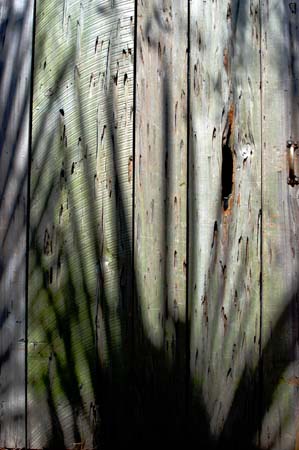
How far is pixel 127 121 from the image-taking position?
235cm

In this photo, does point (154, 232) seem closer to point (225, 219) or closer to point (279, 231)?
point (225, 219)

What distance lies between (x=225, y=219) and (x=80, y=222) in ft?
1.69

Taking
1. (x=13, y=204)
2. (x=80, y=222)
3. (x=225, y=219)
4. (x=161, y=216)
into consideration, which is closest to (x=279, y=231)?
(x=225, y=219)

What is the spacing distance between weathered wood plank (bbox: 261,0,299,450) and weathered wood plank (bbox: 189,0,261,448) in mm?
36

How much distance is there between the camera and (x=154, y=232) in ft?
7.61

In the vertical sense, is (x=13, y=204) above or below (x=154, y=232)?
above

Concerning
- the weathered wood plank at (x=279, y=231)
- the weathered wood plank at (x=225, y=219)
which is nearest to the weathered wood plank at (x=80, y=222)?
the weathered wood plank at (x=225, y=219)

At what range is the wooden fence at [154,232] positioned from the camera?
229 cm

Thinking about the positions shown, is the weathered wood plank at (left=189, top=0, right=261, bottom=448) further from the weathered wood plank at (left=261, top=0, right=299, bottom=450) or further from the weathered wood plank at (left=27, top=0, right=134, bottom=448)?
the weathered wood plank at (left=27, top=0, right=134, bottom=448)

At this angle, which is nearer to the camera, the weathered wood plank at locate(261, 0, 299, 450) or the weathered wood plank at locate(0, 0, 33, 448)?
the weathered wood plank at locate(261, 0, 299, 450)

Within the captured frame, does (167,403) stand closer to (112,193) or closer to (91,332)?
(91,332)

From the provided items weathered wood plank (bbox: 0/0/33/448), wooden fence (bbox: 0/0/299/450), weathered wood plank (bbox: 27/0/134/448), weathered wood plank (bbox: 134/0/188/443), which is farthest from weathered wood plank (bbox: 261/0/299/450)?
weathered wood plank (bbox: 0/0/33/448)

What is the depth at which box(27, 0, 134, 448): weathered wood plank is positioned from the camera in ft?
7.61

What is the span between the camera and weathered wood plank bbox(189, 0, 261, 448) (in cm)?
228
